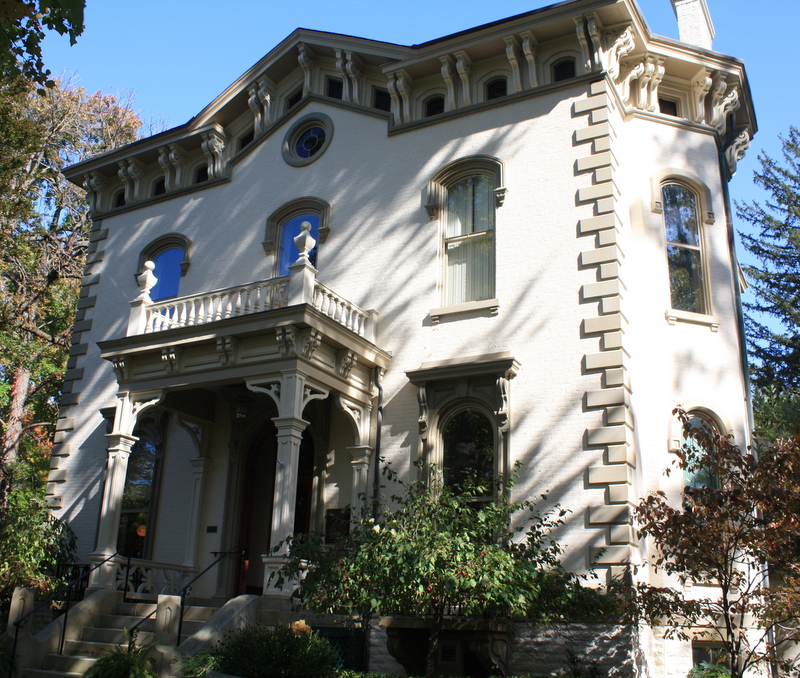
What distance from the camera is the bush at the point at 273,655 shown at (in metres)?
10.5

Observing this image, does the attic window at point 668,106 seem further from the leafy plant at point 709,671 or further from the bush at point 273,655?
the bush at point 273,655

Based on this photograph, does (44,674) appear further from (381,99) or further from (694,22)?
(694,22)

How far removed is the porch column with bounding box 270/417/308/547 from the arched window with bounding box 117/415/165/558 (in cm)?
536

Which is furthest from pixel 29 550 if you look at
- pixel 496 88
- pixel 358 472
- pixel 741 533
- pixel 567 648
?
pixel 496 88

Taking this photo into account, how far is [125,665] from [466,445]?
664cm

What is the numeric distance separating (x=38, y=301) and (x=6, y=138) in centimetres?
1200

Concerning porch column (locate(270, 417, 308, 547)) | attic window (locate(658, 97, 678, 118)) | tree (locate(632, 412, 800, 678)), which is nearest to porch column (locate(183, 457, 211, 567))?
porch column (locate(270, 417, 308, 547))

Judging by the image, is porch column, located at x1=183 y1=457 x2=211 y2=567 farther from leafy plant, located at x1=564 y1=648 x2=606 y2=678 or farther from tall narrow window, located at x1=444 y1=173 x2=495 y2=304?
leafy plant, located at x1=564 y1=648 x2=606 y2=678

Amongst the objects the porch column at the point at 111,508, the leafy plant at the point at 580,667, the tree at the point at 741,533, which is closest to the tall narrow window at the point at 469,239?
the tree at the point at 741,533

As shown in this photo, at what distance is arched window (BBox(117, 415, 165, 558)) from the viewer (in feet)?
57.4

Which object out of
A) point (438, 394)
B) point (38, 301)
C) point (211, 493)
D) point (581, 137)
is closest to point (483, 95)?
point (581, 137)

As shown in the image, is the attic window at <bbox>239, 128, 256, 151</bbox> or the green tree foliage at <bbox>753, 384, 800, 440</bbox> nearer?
the attic window at <bbox>239, 128, 256, 151</bbox>

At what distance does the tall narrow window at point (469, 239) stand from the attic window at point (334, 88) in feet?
14.4

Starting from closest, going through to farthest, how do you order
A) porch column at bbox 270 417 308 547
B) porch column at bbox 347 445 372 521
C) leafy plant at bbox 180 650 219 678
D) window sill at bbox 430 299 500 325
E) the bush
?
the bush, leafy plant at bbox 180 650 219 678, porch column at bbox 270 417 308 547, porch column at bbox 347 445 372 521, window sill at bbox 430 299 500 325
